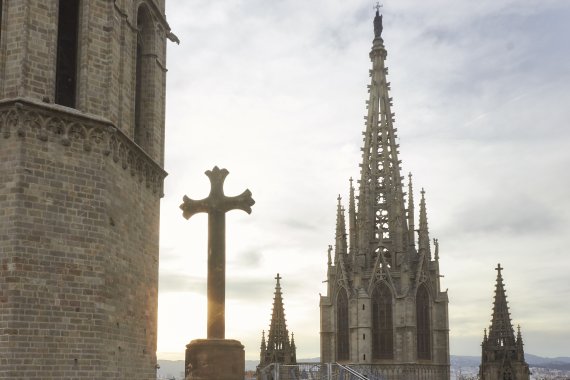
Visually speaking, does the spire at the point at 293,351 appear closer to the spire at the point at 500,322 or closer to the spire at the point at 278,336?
the spire at the point at 278,336

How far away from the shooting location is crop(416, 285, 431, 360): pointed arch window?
59719mm

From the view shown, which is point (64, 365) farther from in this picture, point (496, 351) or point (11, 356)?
point (496, 351)

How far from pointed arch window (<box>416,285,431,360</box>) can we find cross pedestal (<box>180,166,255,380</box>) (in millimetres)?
48156

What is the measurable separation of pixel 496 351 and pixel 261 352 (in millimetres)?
15702

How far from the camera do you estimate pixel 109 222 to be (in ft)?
59.9

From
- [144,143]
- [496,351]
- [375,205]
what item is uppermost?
[375,205]

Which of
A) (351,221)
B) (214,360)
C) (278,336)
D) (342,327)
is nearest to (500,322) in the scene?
(342,327)

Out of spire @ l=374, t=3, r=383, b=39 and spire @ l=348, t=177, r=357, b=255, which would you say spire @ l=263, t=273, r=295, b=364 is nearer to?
spire @ l=348, t=177, r=357, b=255

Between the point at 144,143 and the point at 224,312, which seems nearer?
the point at 224,312

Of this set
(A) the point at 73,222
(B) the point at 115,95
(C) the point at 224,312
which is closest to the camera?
(C) the point at 224,312

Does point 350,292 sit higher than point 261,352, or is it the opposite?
point 350,292

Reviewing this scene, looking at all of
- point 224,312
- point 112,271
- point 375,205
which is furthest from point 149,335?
point 375,205

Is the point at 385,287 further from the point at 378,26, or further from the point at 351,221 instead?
the point at 378,26

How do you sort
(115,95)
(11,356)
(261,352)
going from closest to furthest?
(11,356), (115,95), (261,352)
